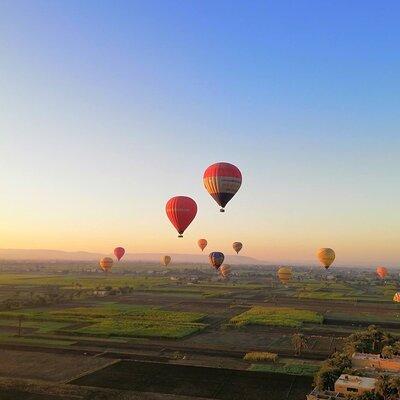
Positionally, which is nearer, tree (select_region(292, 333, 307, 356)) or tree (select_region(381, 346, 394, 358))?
tree (select_region(381, 346, 394, 358))

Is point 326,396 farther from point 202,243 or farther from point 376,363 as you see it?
point 202,243

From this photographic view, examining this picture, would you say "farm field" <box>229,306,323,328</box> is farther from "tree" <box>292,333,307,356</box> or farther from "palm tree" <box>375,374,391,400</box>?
"palm tree" <box>375,374,391,400</box>

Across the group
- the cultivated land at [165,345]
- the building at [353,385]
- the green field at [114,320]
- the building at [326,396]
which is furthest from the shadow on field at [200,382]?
A: the green field at [114,320]

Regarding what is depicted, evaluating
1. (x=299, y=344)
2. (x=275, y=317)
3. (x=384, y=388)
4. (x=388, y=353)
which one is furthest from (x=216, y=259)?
(x=384, y=388)

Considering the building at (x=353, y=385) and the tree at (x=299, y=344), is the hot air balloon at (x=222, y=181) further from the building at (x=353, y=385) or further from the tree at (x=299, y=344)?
the building at (x=353, y=385)

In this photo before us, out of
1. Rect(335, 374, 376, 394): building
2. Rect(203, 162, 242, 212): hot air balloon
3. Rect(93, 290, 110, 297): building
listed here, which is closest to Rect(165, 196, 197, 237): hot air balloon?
Rect(203, 162, 242, 212): hot air balloon
